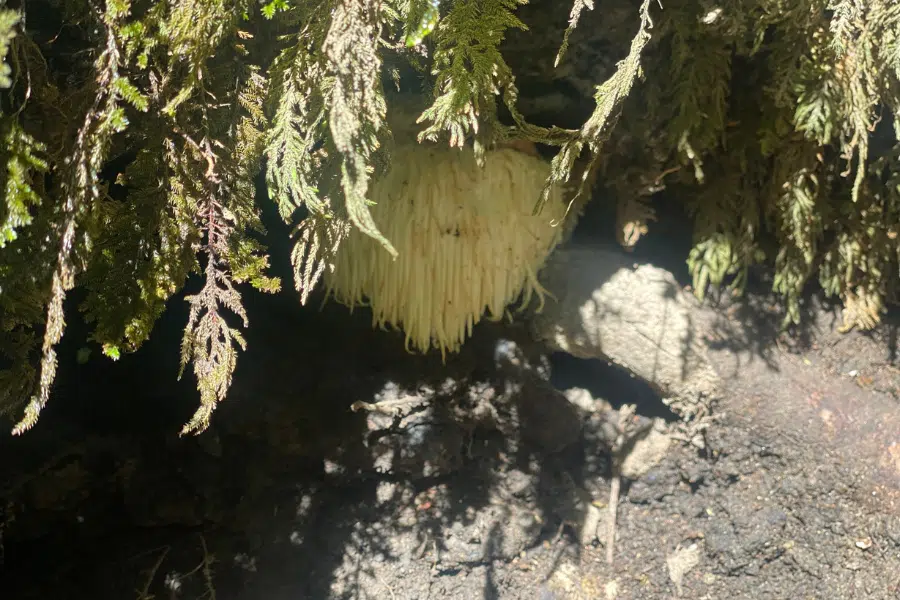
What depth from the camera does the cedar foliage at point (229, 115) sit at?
88cm

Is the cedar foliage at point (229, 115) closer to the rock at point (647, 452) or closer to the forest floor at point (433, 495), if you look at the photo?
the forest floor at point (433, 495)

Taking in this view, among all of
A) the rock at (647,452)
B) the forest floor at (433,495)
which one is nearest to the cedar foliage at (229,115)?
the forest floor at (433,495)

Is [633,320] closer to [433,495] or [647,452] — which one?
[647,452]

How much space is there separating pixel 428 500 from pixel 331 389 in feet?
1.51

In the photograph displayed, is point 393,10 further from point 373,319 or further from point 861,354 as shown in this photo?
point 861,354

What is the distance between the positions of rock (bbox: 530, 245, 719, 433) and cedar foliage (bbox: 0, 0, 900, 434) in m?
0.55

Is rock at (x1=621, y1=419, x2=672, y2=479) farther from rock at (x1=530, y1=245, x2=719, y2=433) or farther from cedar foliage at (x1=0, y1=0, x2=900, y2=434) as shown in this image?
cedar foliage at (x1=0, y1=0, x2=900, y2=434)

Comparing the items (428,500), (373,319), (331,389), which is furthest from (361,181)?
(428,500)

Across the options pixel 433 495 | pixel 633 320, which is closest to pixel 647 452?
pixel 633 320

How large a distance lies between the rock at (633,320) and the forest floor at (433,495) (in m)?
0.08

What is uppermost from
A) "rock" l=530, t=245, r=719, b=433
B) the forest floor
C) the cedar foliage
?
the cedar foliage

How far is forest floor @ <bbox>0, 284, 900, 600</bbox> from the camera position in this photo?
1563mm

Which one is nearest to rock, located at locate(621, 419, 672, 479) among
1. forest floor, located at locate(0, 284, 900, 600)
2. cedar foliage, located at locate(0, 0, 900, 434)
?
forest floor, located at locate(0, 284, 900, 600)

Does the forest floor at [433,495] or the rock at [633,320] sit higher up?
the rock at [633,320]
